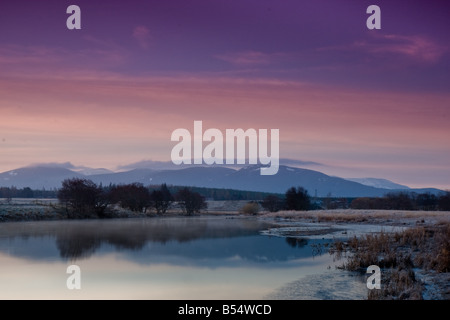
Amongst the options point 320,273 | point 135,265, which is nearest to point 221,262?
point 135,265

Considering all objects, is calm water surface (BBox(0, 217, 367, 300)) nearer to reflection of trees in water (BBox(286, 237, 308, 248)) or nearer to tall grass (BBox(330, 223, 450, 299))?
reflection of trees in water (BBox(286, 237, 308, 248))

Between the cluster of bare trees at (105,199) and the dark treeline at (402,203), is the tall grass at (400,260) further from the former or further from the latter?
the dark treeline at (402,203)

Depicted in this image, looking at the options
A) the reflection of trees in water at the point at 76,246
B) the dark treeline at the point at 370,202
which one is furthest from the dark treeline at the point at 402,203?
the reflection of trees in water at the point at 76,246

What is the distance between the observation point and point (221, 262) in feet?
71.5

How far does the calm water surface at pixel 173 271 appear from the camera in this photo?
14.6 meters

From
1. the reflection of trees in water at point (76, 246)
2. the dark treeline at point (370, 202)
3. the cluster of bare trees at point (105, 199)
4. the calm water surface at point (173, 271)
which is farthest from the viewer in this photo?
the dark treeline at point (370, 202)

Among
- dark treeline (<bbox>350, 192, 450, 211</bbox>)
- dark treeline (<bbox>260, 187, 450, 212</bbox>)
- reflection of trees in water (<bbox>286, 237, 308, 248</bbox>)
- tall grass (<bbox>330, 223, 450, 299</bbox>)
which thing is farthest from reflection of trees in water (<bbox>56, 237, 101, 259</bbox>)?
dark treeline (<bbox>350, 192, 450, 211</bbox>)

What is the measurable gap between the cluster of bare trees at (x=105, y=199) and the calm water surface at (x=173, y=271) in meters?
40.3

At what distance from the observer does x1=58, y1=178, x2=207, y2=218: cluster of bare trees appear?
70312 mm

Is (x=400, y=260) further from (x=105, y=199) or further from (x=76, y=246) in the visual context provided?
(x=105, y=199)

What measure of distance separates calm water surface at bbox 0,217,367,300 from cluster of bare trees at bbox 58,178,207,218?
4027cm
